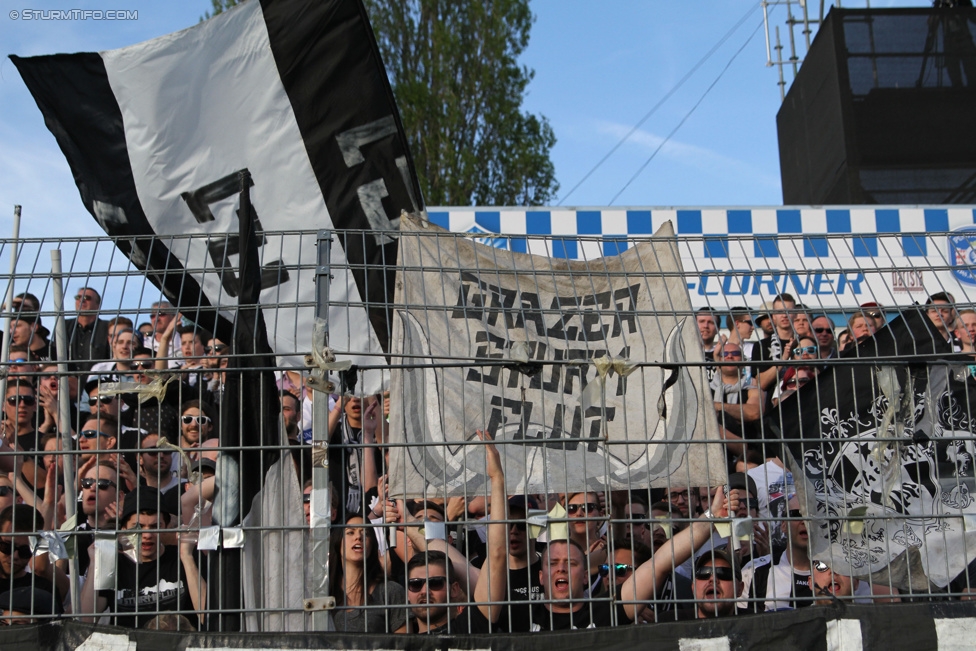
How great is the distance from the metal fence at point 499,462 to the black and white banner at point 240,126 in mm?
1236

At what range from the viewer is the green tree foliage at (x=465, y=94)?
18594 mm

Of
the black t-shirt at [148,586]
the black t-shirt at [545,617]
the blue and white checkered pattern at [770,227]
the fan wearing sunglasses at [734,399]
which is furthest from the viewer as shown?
the blue and white checkered pattern at [770,227]

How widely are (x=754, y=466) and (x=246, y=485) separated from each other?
266 centimetres

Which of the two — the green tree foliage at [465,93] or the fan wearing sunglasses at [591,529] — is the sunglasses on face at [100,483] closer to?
the fan wearing sunglasses at [591,529]

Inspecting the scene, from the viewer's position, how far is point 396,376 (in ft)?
10.2

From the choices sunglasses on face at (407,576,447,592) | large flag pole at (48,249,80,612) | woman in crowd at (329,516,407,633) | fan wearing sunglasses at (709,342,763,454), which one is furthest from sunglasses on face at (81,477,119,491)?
fan wearing sunglasses at (709,342,763,454)

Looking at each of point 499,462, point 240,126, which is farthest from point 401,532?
point 240,126

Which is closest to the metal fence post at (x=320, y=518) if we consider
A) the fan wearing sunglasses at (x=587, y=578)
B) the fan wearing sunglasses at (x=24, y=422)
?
the fan wearing sunglasses at (x=587, y=578)

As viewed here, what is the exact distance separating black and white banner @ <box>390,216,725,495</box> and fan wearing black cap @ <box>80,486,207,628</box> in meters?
0.89

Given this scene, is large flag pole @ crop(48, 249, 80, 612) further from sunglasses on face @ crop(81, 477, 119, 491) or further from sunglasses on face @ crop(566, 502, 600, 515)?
sunglasses on face @ crop(566, 502, 600, 515)

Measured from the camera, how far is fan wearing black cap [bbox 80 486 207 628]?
10.7ft

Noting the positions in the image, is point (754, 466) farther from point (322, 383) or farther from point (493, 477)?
point (322, 383)

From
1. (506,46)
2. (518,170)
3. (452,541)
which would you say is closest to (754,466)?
(452,541)

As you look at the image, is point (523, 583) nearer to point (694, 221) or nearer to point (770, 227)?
point (694, 221)
